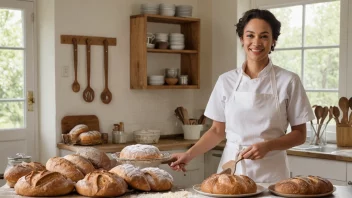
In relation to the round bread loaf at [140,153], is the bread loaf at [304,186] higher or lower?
lower

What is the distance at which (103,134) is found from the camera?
15.7 feet

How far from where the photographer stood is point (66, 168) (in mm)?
2334

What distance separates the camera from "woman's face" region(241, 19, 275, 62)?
8.77 ft

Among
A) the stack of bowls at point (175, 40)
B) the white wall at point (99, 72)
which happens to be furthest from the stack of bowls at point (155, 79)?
the stack of bowls at point (175, 40)

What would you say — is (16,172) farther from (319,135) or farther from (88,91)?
(319,135)

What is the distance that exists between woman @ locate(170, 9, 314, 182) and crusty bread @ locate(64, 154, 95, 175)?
42 centimetres

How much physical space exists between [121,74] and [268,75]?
8.17 ft

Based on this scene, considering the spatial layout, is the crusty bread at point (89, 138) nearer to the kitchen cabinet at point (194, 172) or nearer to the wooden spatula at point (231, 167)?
the kitchen cabinet at point (194, 172)

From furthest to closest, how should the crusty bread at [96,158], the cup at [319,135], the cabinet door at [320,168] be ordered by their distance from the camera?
the cup at [319,135], the cabinet door at [320,168], the crusty bread at [96,158]

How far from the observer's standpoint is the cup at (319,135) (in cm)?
445

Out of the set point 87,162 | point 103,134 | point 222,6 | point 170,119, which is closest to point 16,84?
point 103,134

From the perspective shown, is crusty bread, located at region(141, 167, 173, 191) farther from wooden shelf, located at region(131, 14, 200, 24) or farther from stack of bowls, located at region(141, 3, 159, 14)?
stack of bowls, located at region(141, 3, 159, 14)

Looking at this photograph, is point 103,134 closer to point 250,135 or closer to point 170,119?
point 170,119

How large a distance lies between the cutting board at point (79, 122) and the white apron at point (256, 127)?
6.79 feet
